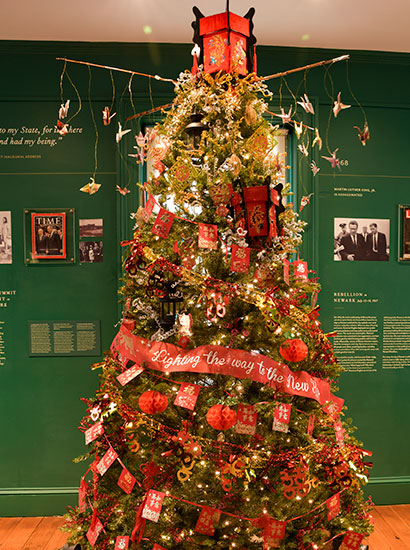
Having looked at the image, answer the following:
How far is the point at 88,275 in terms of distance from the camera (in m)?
2.71

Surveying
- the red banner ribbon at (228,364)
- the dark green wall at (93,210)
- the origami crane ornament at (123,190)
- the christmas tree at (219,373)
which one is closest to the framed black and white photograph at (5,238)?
the dark green wall at (93,210)

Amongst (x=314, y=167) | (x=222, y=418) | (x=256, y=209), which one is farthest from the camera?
(x=314, y=167)

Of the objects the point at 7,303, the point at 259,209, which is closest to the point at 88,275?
the point at 7,303

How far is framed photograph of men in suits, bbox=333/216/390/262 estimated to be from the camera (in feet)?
9.12

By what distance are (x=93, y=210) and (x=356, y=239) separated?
74.5 inches

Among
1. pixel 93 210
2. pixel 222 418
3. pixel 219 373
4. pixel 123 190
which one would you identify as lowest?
pixel 222 418

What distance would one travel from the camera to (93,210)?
106 inches

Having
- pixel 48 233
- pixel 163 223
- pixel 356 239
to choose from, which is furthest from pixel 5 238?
pixel 356 239

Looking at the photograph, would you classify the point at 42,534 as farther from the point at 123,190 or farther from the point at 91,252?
the point at 123,190

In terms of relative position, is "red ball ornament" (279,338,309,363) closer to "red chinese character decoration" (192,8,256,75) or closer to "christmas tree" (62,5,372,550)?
"christmas tree" (62,5,372,550)

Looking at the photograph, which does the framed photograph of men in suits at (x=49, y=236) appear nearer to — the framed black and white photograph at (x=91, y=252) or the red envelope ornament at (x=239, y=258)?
the framed black and white photograph at (x=91, y=252)

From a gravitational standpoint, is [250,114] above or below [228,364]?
above

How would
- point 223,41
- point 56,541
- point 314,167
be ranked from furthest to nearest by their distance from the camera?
point 314,167 → point 56,541 → point 223,41

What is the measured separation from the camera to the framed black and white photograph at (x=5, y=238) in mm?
2695
